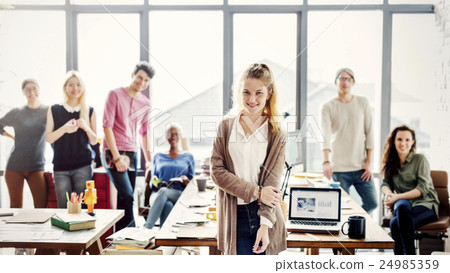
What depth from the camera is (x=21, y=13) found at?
7.13 ft

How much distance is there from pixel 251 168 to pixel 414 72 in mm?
1959

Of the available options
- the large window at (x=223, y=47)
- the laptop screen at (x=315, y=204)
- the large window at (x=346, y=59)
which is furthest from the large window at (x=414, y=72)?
the laptop screen at (x=315, y=204)

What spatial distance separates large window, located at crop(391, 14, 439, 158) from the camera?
2553 millimetres

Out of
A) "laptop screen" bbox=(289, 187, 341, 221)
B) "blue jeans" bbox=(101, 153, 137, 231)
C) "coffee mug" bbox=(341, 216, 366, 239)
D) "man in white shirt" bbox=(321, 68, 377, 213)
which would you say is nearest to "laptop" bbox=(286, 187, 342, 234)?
"laptop screen" bbox=(289, 187, 341, 221)

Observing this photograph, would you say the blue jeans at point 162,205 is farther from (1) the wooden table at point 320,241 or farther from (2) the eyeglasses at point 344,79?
(2) the eyeglasses at point 344,79

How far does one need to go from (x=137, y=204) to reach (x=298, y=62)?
1433mm

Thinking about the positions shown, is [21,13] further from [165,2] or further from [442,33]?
[442,33]

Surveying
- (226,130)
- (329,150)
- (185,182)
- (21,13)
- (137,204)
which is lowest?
(137,204)

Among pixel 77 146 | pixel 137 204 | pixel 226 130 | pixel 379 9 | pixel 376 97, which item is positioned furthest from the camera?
Answer: pixel 137 204

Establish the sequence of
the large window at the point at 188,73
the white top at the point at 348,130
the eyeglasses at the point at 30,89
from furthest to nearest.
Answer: the white top at the point at 348,130
the eyeglasses at the point at 30,89
the large window at the point at 188,73

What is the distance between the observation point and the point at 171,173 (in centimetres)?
266

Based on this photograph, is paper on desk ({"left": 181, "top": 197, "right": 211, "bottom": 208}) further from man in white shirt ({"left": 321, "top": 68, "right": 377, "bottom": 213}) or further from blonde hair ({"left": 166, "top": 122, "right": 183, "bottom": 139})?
man in white shirt ({"left": 321, "top": 68, "right": 377, "bottom": 213})

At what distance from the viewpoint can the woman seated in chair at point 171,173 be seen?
254 centimetres

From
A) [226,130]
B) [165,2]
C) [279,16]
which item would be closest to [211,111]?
[226,130]
